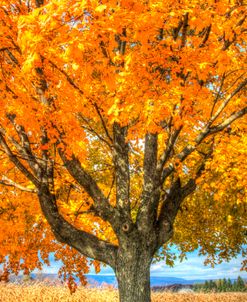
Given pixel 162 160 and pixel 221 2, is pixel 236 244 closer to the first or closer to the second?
pixel 162 160

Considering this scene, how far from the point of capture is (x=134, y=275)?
30.5 ft

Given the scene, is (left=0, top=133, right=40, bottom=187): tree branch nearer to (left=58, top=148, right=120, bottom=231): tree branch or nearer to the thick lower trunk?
(left=58, top=148, right=120, bottom=231): tree branch

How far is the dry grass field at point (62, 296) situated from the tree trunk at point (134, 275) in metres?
7.13

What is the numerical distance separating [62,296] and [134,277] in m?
7.88

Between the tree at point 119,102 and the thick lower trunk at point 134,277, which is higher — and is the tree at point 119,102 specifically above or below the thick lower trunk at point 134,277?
above

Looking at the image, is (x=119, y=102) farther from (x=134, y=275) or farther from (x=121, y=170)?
(x=134, y=275)

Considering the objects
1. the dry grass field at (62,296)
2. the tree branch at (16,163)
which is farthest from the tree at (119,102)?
the dry grass field at (62,296)

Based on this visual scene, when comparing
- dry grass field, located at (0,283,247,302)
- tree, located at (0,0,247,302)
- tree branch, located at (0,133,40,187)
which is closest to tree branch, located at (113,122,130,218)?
tree, located at (0,0,247,302)

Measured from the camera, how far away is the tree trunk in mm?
9227

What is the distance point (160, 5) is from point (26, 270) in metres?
10.8

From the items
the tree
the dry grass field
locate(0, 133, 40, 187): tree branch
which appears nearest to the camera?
the tree

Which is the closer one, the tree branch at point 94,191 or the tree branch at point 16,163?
the tree branch at point 16,163

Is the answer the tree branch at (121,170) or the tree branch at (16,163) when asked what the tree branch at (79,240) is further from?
Result: the tree branch at (121,170)

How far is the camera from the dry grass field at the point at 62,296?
1564 cm
